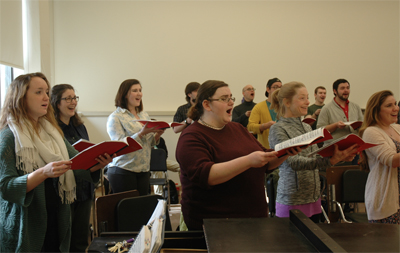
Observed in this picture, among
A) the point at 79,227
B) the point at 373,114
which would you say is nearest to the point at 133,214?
the point at 79,227

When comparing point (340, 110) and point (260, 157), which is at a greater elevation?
point (340, 110)

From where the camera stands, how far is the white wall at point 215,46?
6184mm

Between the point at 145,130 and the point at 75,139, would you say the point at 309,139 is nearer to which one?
the point at 145,130

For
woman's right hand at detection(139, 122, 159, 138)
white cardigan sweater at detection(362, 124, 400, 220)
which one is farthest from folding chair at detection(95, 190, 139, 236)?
white cardigan sweater at detection(362, 124, 400, 220)

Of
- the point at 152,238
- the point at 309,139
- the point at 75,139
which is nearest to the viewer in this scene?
the point at 152,238

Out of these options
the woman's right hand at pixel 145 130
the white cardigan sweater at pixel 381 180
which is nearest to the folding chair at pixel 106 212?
the woman's right hand at pixel 145 130

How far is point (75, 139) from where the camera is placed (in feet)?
8.92

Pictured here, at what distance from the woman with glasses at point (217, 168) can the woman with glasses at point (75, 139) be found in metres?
0.98

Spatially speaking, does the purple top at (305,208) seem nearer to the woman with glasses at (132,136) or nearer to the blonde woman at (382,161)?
the blonde woman at (382,161)

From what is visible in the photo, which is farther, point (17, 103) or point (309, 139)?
point (17, 103)

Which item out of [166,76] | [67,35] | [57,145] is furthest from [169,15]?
[57,145]

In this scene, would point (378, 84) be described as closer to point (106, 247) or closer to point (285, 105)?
point (285, 105)

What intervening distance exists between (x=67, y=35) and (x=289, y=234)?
592cm

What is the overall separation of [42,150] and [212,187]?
0.99 metres
